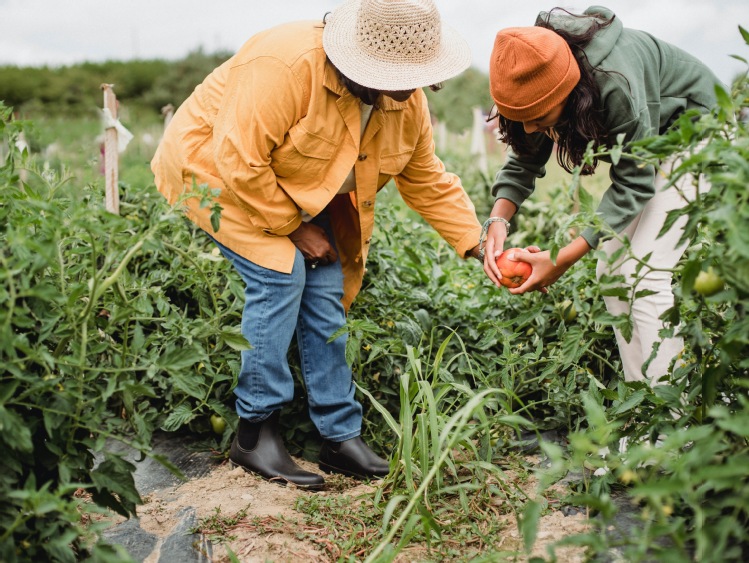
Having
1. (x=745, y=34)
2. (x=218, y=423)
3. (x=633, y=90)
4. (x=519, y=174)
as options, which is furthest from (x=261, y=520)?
(x=745, y=34)

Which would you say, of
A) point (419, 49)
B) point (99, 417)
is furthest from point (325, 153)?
point (99, 417)

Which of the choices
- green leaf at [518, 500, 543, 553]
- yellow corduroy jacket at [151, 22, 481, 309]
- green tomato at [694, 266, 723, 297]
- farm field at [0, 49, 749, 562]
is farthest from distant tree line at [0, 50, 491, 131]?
green leaf at [518, 500, 543, 553]

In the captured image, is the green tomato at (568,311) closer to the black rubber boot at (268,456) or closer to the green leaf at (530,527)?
the black rubber boot at (268,456)

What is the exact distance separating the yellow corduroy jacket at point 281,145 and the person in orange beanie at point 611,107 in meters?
0.43

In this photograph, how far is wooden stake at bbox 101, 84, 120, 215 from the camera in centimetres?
305

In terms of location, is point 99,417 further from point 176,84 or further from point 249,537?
point 176,84

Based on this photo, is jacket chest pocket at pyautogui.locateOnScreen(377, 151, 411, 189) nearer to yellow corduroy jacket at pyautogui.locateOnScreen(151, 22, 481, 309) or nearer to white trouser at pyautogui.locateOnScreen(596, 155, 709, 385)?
yellow corduroy jacket at pyautogui.locateOnScreen(151, 22, 481, 309)

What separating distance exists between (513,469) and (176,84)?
46.1ft

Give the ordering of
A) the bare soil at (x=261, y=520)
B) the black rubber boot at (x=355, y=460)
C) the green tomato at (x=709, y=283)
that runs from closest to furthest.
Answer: the green tomato at (x=709, y=283) < the bare soil at (x=261, y=520) < the black rubber boot at (x=355, y=460)

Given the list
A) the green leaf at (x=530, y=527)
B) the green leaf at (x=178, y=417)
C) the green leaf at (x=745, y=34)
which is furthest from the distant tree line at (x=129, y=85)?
the green leaf at (x=530, y=527)

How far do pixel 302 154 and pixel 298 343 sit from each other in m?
0.67

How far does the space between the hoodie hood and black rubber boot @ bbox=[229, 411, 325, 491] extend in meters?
1.51

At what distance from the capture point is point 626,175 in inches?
85.3

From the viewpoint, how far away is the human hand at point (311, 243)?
2.40 metres
